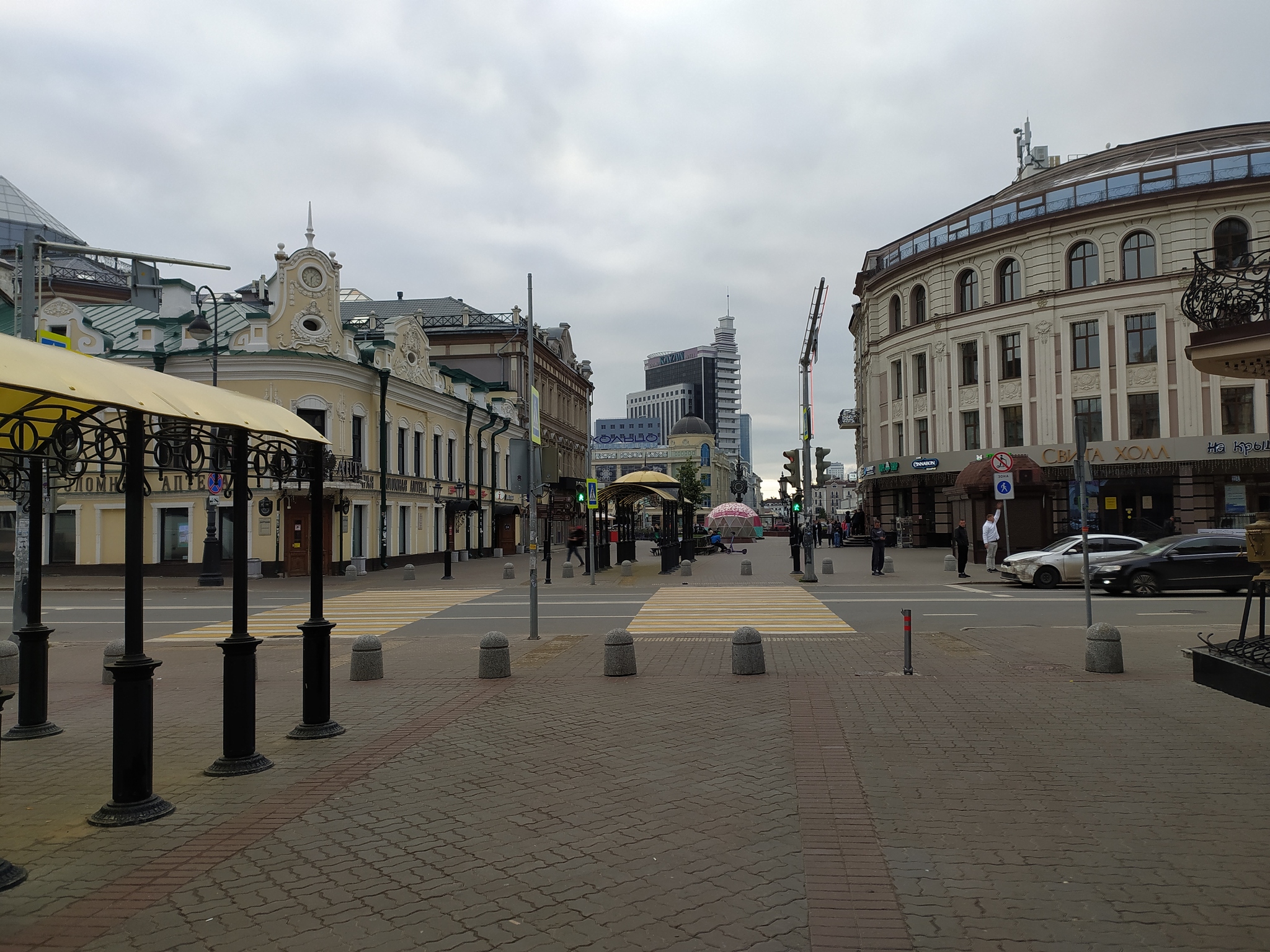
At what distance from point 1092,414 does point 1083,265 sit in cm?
692

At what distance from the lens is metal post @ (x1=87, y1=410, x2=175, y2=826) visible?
609cm

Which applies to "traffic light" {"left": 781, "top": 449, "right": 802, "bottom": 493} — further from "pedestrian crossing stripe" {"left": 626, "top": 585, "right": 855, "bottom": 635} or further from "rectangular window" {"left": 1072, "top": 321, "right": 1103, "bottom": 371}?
"rectangular window" {"left": 1072, "top": 321, "right": 1103, "bottom": 371}

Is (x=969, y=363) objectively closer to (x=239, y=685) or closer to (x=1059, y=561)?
(x=1059, y=561)

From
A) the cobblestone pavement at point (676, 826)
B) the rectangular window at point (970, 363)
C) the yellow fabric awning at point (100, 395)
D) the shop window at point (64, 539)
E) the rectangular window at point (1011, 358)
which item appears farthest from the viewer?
the rectangular window at point (970, 363)

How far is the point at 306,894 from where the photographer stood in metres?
4.90

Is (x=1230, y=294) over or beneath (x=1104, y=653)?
over

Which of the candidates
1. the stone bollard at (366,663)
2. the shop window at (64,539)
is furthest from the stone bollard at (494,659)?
the shop window at (64,539)

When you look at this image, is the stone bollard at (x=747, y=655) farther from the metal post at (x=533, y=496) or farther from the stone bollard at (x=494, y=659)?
the metal post at (x=533, y=496)

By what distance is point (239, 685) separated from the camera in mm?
7414

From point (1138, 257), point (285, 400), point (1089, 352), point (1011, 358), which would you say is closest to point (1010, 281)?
point (1011, 358)

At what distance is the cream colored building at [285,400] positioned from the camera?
33.4 meters

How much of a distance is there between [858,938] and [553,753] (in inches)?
153

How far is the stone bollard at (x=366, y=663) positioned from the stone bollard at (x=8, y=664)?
401 centimetres

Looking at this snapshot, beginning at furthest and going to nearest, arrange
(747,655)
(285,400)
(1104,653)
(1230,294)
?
(285,400)
(747,655)
(1104,653)
(1230,294)
